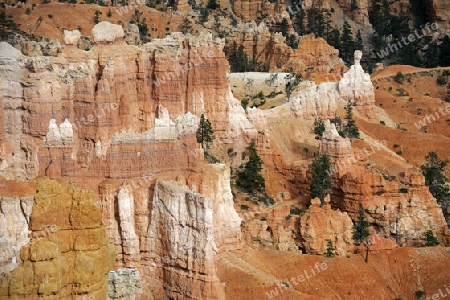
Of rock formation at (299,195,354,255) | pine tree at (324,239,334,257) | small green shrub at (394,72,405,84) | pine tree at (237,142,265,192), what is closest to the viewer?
pine tree at (324,239,334,257)

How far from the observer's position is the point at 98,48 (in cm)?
7081

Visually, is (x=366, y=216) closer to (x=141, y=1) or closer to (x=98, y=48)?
(x=98, y=48)

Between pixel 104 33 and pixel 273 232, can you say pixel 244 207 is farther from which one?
pixel 104 33

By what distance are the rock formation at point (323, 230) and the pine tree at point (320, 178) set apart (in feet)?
14.5

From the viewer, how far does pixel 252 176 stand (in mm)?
81250

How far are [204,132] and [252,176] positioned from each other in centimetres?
461

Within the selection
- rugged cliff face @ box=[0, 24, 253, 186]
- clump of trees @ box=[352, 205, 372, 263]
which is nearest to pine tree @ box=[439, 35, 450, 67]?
clump of trees @ box=[352, 205, 372, 263]

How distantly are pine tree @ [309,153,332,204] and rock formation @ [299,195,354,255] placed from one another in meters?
4.43

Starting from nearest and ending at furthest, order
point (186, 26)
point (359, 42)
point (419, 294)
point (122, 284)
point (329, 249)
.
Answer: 1. point (122, 284)
2. point (419, 294)
3. point (329, 249)
4. point (186, 26)
5. point (359, 42)

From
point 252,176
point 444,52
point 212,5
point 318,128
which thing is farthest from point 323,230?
point 444,52

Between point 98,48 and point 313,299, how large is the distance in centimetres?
1837

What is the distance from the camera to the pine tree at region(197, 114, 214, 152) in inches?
3105

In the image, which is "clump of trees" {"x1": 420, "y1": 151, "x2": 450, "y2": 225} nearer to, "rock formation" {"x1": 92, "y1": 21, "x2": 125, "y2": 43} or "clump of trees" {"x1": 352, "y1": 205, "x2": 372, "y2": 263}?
"clump of trees" {"x1": 352, "y1": 205, "x2": 372, "y2": 263}

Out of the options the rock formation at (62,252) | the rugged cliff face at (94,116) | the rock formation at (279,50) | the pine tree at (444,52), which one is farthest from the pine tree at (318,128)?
the rock formation at (62,252)
